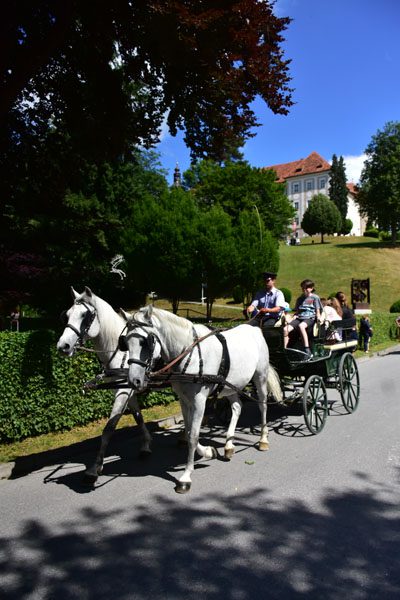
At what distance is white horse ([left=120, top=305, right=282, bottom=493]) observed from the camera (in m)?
4.79

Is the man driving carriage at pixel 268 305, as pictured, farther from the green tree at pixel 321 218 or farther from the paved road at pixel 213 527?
the green tree at pixel 321 218

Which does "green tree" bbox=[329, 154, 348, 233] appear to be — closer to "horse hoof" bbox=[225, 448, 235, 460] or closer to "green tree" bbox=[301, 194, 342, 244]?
"green tree" bbox=[301, 194, 342, 244]

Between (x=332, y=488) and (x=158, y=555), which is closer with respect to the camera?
(x=158, y=555)

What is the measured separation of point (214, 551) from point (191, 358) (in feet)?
7.11

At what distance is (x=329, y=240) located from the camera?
79188 mm

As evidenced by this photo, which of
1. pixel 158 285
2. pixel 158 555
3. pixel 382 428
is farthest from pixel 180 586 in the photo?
pixel 158 285

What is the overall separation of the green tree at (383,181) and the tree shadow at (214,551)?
2659 inches

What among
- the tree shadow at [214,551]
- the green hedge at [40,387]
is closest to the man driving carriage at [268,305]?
the green hedge at [40,387]

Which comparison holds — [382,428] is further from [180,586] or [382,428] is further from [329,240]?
[329,240]

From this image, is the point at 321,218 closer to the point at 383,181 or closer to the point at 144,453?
the point at 383,181

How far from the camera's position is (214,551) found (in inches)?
146

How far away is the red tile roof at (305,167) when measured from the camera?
102312mm

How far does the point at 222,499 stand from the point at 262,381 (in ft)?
7.84

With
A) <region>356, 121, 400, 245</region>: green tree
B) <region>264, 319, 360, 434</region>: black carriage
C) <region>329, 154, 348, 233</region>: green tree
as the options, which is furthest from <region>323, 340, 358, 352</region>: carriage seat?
<region>329, 154, 348, 233</region>: green tree
